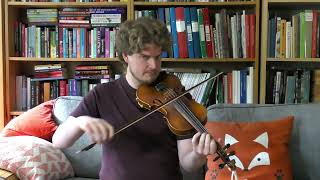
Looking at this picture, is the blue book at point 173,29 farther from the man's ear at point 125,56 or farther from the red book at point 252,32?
the man's ear at point 125,56

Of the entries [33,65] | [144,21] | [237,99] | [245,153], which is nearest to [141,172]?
[144,21]

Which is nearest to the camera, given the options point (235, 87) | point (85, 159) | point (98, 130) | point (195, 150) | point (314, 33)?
point (98, 130)

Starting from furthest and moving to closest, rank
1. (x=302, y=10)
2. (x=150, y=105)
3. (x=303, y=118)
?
(x=302, y=10) < (x=303, y=118) < (x=150, y=105)

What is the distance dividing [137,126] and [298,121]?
1.00 m

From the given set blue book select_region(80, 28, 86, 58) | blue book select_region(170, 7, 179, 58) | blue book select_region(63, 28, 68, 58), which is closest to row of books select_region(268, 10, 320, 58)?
blue book select_region(170, 7, 179, 58)

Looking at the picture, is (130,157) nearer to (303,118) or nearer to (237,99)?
(303,118)

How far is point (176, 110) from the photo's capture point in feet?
4.35

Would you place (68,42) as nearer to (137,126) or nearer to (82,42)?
(82,42)

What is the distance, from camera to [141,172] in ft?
4.33

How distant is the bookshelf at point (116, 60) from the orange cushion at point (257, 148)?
0.61m

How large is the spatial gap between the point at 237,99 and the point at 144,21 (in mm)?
1328

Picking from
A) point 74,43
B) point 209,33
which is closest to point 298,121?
point 209,33

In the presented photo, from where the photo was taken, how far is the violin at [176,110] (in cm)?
129

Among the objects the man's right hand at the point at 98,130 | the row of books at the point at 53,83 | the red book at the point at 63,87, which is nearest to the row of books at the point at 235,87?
the row of books at the point at 53,83
